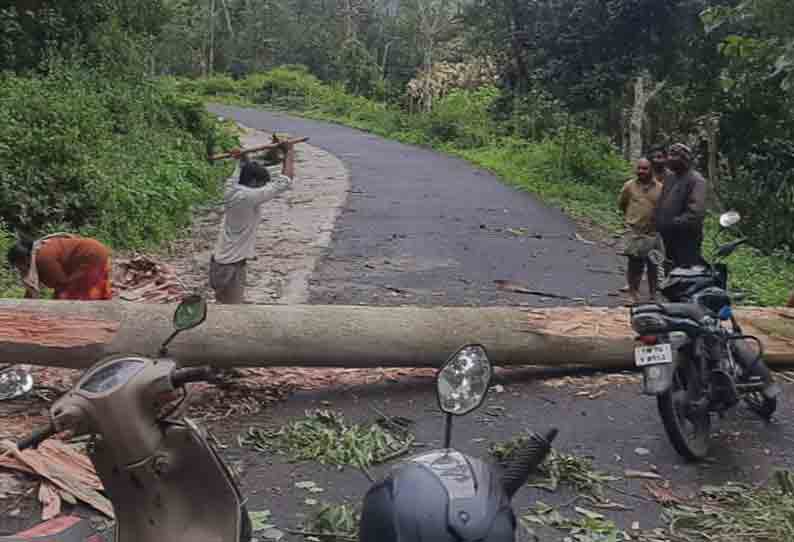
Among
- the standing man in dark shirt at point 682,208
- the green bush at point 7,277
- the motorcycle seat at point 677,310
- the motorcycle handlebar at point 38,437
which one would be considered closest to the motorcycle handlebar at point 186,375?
the motorcycle handlebar at point 38,437

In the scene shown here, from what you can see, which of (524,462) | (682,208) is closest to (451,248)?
(682,208)

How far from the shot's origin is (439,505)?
2324mm

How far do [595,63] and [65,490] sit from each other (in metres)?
14.9

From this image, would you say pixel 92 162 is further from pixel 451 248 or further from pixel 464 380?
pixel 464 380

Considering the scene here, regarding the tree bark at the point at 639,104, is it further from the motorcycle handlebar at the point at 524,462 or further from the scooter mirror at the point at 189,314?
the scooter mirror at the point at 189,314

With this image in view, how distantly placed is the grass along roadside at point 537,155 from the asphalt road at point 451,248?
0.77m

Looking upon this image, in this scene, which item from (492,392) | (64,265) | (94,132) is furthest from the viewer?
(94,132)

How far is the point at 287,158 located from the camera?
838cm

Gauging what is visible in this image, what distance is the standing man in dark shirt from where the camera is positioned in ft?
28.9

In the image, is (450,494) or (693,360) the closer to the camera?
(450,494)

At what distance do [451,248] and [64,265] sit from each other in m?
7.00

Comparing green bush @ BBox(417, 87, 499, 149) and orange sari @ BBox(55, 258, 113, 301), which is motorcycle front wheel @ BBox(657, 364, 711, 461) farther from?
green bush @ BBox(417, 87, 499, 149)

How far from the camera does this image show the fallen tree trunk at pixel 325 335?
20.2ft

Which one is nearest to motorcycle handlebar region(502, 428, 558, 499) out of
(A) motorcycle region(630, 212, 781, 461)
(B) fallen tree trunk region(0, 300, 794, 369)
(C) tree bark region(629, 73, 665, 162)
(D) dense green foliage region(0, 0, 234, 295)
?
(A) motorcycle region(630, 212, 781, 461)
